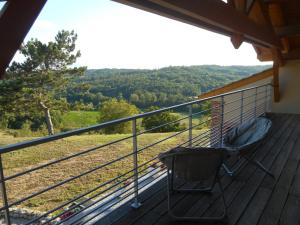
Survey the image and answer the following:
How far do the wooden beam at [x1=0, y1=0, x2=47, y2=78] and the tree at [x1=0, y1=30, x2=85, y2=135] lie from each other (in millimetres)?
14400

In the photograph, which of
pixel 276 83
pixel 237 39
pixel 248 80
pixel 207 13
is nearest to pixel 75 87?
pixel 248 80

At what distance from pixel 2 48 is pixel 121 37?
32.4m

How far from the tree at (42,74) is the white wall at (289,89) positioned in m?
12.8

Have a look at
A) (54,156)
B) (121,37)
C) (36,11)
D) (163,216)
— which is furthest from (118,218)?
(121,37)

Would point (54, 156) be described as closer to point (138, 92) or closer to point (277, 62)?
point (277, 62)

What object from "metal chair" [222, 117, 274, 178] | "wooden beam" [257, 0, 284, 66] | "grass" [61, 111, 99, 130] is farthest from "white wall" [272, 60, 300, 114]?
"grass" [61, 111, 99, 130]

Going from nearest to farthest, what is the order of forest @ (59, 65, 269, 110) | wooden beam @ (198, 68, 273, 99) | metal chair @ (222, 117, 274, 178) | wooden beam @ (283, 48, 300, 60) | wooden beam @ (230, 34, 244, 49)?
metal chair @ (222, 117, 274, 178) < wooden beam @ (230, 34, 244, 49) < wooden beam @ (283, 48, 300, 60) < wooden beam @ (198, 68, 273, 99) < forest @ (59, 65, 269, 110)

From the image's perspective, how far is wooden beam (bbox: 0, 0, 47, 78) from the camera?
90 cm

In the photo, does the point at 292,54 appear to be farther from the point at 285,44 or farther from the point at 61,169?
the point at 61,169

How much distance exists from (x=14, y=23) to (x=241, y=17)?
2.96 meters

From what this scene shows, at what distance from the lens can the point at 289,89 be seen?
6.43 meters

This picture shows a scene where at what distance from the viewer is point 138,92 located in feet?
85.1

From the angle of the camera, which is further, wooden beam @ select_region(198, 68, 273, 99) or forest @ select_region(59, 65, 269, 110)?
forest @ select_region(59, 65, 269, 110)

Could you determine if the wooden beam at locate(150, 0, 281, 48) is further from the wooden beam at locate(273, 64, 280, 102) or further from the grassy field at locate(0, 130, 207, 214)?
the grassy field at locate(0, 130, 207, 214)
